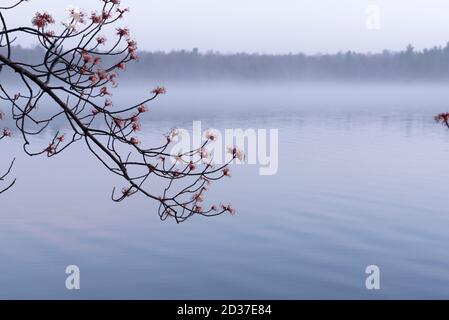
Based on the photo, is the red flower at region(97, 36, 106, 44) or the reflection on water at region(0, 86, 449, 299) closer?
the red flower at region(97, 36, 106, 44)

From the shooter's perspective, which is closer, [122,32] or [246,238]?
[122,32]

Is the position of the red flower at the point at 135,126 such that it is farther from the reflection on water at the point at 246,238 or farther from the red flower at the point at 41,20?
the reflection on water at the point at 246,238

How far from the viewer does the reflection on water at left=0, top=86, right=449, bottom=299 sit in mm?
16562

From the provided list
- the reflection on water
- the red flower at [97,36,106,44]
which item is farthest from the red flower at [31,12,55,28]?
the reflection on water

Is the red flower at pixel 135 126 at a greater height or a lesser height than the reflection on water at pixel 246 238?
lesser

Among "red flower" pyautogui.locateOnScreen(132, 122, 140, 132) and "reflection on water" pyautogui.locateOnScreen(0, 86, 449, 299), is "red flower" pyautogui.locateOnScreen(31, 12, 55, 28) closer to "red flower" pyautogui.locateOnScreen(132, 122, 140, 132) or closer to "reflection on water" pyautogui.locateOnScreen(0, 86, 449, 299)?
"red flower" pyautogui.locateOnScreen(132, 122, 140, 132)

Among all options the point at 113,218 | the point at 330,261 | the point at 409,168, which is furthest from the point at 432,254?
the point at 409,168

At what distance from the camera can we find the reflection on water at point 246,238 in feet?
54.3

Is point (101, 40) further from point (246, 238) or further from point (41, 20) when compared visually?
point (246, 238)

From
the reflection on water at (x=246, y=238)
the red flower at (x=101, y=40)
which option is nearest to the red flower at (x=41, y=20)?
the red flower at (x=101, y=40)

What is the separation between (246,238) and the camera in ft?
67.2

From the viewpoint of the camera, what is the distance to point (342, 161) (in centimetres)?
3794

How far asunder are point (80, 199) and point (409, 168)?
16532mm

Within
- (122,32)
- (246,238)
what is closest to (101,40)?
(122,32)
